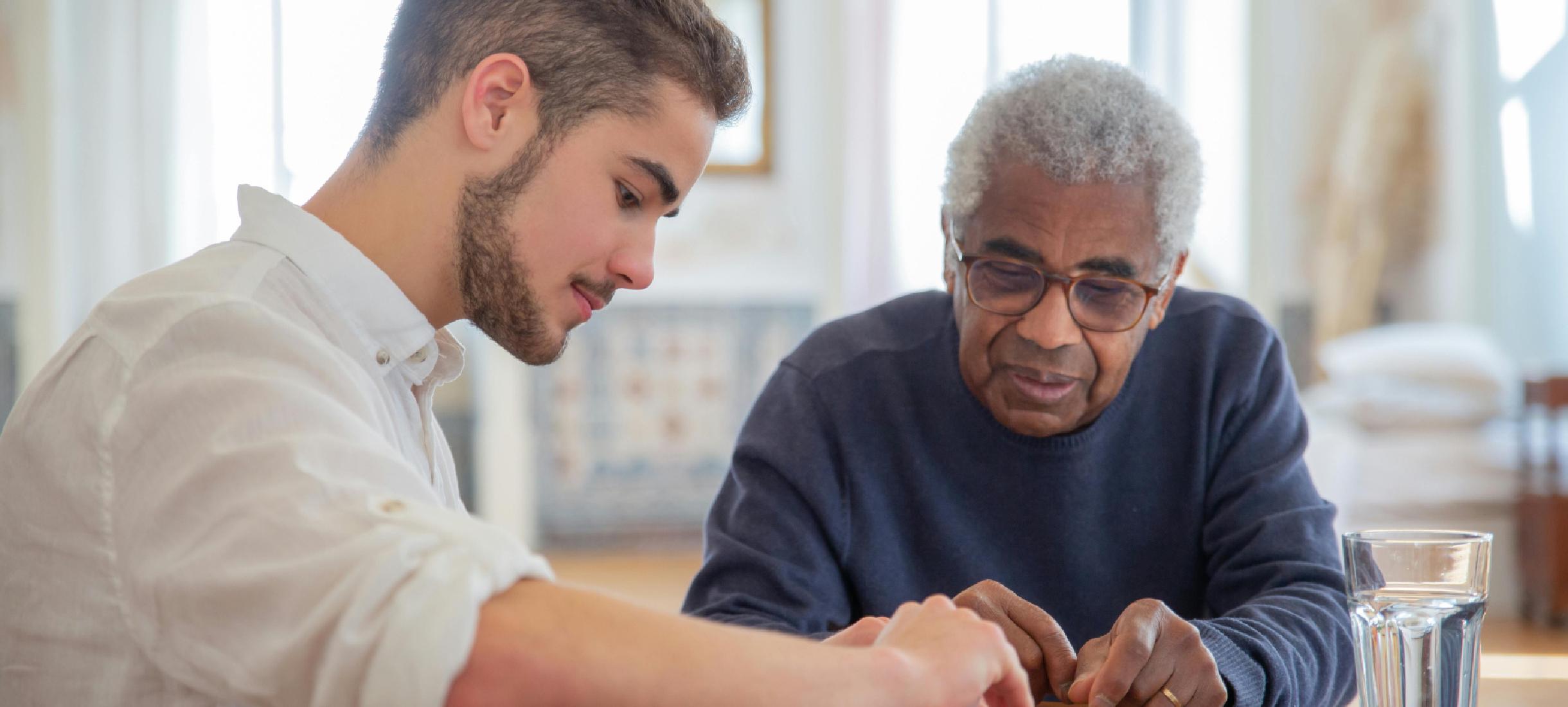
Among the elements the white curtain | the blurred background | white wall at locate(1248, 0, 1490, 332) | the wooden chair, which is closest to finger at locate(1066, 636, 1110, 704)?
the wooden chair

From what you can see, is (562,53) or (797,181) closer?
(562,53)

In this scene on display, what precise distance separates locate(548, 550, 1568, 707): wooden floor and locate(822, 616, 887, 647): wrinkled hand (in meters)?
0.13

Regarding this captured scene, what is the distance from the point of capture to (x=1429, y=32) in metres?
5.30

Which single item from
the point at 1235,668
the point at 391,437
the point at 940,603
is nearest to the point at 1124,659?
the point at 1235,668

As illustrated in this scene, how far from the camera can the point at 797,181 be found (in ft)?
19.4

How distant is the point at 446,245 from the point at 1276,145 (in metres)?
5.40

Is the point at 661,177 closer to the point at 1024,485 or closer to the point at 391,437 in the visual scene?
the point at 391,437

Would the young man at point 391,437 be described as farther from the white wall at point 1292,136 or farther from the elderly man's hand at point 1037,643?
the white wall at point 1292,136

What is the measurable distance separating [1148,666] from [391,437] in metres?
0.62

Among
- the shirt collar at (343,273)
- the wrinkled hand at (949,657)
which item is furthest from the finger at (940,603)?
the shirt collar at (343,273)

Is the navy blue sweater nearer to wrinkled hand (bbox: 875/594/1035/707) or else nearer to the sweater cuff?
the sweater cuff

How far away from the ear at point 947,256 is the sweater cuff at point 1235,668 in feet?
1.79

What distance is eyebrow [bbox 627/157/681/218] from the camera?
3.58 ft

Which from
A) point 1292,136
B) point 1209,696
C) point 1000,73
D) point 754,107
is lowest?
point 1209,696
